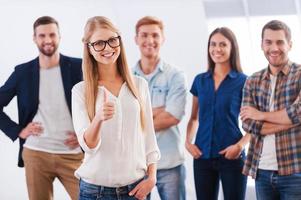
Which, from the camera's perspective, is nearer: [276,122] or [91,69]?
[91,69]

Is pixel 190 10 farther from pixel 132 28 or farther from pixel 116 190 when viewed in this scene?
pixel 116 190

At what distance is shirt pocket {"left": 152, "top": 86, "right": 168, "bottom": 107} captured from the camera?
3230mm

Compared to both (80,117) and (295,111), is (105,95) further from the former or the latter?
(295,111)

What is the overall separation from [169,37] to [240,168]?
1.47 metres

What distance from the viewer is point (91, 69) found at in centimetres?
214

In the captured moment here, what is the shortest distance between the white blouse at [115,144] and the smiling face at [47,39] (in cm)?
115

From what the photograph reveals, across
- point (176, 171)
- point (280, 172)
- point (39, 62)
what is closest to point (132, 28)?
point (39, 62)

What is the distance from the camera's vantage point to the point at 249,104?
2822 mm

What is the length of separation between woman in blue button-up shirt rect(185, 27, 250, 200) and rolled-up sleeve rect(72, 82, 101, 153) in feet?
3.81

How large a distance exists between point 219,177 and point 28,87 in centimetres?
125

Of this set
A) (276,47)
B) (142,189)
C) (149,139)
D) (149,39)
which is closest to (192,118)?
(149,39)

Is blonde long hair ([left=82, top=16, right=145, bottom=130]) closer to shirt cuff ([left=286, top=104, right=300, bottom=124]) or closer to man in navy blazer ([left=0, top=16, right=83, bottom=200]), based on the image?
shirt cuff ([left=286, top=104, right=300, bottom=124])

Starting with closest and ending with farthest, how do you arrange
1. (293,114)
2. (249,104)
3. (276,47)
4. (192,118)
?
(293,114) → (276,47) → (249,104) → (192,118)

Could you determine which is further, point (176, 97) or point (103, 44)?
point (176, 97)
